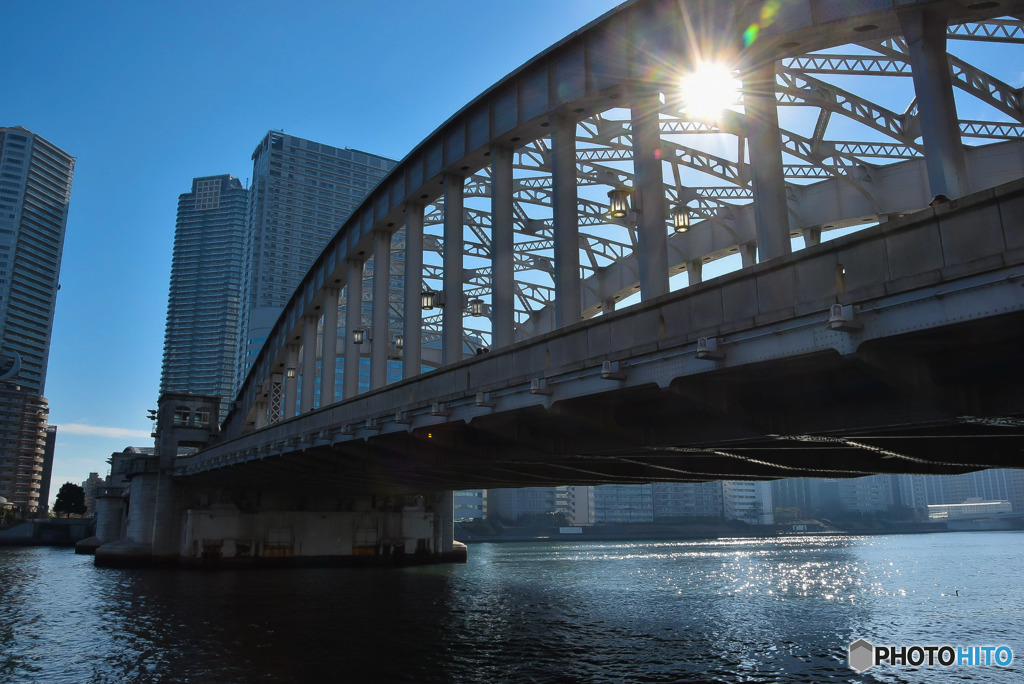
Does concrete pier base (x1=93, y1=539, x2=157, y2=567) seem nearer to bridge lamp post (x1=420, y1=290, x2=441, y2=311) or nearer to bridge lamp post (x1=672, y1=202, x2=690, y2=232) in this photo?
bridge lamp post (x1=420, y1=290, x2=441, y2=311)

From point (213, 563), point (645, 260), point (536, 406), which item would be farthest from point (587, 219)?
point (213, 563)

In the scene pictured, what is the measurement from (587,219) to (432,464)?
70.7 ft

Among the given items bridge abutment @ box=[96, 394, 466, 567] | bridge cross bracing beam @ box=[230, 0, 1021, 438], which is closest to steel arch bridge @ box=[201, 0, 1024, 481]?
bridge cross bracing beam @ box=[230, 0, 1021, 438]

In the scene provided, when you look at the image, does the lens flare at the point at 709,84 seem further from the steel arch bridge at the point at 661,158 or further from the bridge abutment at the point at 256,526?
the bridge abutment at the point at 256,526

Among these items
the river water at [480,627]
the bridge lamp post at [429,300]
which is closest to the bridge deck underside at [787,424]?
the river water at [480,627]

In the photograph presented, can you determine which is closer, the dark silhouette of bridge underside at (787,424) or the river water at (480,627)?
the dark silhouette of bridge underside at (787,424)

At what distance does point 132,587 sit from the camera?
49906 millimetres

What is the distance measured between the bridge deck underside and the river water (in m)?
6.18

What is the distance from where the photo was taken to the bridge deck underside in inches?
561

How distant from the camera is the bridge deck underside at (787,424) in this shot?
46.8ft

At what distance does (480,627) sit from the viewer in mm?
32688

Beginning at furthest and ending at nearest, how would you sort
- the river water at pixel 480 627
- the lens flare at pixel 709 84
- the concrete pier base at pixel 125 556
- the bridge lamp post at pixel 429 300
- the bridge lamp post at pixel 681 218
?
the concrete pier base at pixel 125 556
the bridge lamp post at pixel 429 300
the river water at pixel 480 627
the lens flare at pixel 709 84
the bridge lamp post at pixel 681 218

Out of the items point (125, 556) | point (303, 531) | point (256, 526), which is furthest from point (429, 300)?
point (125, 556)

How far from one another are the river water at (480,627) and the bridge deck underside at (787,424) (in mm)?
6177
